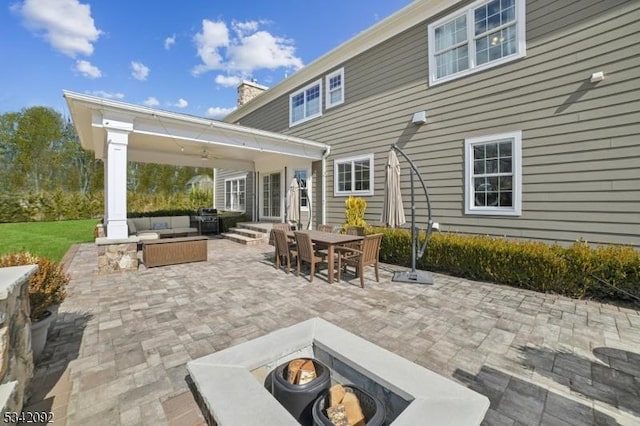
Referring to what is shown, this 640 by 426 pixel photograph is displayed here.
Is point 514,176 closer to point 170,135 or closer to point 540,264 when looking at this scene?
point 540,264

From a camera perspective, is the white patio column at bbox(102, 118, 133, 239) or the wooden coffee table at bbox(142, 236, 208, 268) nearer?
the white patio column at bbox(102, 118, 133, 239)

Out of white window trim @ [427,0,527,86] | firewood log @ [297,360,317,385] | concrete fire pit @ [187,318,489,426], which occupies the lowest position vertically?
firewood log @ [297,360,317,385]

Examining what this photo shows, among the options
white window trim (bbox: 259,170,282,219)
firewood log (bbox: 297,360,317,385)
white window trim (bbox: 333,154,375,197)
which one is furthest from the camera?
white window trim (bbox: 259,170,282,219)

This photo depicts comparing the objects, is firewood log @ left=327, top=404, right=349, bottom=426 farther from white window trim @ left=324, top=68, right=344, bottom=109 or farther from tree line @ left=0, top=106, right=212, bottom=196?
tree line @ left=0, top=106, right=212, bottom=196

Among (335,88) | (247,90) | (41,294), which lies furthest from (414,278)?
(247,90)

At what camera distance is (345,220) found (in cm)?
887

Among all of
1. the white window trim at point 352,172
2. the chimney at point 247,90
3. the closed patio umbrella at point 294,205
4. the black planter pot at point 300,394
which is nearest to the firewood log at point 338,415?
the black planter pot at point 300,394

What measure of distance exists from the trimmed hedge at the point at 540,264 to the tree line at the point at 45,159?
84.8 feet

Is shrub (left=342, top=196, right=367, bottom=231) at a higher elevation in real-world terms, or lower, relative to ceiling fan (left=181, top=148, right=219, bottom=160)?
lower

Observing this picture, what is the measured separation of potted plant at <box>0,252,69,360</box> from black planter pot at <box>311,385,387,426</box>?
283 cm

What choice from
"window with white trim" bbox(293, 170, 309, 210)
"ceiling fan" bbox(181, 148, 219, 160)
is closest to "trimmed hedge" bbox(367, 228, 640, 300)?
"window with white trim" bbox(293, 170, 309, 210)

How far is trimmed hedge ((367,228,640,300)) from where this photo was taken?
13.3 feet

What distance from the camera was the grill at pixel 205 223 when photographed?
1169 cm

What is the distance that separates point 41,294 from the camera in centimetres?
283
